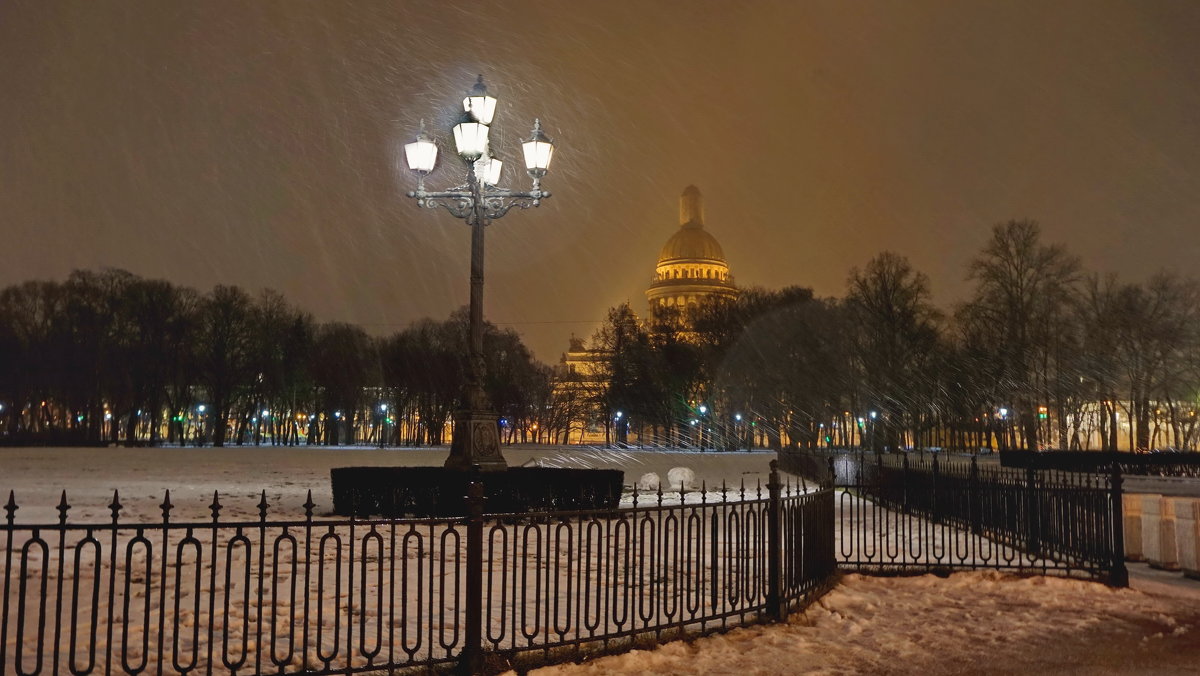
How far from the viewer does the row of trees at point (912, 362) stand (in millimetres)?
55375

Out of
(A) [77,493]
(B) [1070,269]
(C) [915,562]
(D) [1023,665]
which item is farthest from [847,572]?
(B) [1070,269]

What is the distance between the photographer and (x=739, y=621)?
953cm

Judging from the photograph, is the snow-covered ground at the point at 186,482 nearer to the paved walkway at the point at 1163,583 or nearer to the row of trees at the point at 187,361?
the paved walkway at the point at 1163,583

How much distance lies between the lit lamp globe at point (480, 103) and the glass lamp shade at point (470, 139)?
55cm

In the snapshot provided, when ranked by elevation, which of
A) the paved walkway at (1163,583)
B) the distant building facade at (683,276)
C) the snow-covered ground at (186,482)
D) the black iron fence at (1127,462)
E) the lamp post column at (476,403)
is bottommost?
the paved walkway at (1163,583)

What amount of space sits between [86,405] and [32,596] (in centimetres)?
6939

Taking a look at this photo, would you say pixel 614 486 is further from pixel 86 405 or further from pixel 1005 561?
pixel 86 405

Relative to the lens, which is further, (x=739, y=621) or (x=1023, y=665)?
(x=739, y=621)

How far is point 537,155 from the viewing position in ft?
57.6

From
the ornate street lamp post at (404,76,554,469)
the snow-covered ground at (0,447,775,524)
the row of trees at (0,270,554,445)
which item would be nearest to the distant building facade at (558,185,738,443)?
the row of trees at (0,270,554,445)

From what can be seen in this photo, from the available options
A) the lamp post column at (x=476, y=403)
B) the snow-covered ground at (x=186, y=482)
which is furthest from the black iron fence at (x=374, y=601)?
Answer: the lamp post column at (x=476, y=403)

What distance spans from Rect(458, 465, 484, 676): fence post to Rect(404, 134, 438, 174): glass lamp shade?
35.8 ft

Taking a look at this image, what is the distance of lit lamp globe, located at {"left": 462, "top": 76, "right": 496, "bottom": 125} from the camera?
17.0 m

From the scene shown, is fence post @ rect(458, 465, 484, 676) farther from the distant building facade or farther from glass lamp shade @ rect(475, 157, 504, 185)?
the distant building facade
